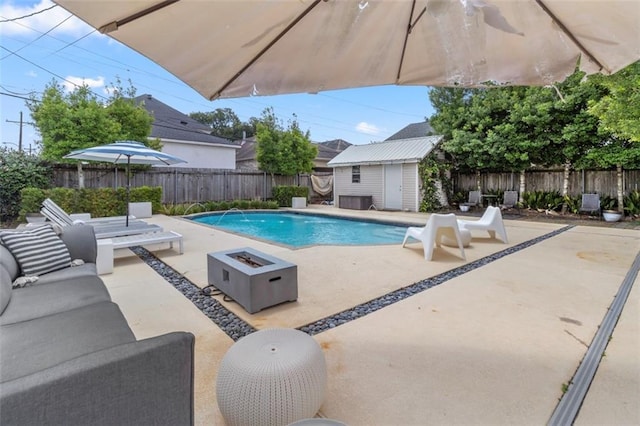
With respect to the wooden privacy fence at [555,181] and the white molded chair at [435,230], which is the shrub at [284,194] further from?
the white molded chair at [435,230]

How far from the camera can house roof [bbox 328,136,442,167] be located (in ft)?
42.4

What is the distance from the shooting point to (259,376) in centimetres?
160

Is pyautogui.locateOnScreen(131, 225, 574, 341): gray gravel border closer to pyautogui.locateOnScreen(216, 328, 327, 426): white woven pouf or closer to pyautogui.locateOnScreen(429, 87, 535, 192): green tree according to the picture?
pyautogui.locateOnScreen(216, 328, 327, 426): white woven pouf

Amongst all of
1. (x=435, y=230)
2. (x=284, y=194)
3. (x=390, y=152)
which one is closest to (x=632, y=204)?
(x=390, y=152)

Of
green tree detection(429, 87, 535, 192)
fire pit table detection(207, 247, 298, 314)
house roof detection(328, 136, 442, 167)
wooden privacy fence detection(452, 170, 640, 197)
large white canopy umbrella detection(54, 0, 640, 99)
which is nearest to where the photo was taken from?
large white canopy umbrella detection(54, 0, 640, 99)

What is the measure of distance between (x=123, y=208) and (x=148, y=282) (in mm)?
8422

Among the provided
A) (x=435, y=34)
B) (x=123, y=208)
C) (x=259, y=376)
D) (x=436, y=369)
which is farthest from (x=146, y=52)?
(x=123, y=208)

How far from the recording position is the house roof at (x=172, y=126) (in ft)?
54.4

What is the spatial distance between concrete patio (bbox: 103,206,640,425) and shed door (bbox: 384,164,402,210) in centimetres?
815

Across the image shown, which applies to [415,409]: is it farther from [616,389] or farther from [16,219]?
[16,219]

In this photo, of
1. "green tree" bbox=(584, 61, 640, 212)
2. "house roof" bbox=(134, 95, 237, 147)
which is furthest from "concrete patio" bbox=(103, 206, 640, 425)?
"house roof" bbox=(134, 95, 237, 147)

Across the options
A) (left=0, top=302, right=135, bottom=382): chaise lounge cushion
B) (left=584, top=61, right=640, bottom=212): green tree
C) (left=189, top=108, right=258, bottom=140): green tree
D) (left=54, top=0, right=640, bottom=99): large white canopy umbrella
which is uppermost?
(left=189, top=108, right=258, bottom=140): green tree

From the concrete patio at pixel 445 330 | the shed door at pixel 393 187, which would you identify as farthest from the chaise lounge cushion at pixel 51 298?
the shed door at pixel 393 187

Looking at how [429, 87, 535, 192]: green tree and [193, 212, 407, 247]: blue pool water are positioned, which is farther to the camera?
[429, 87, 535, 192]: green tree
